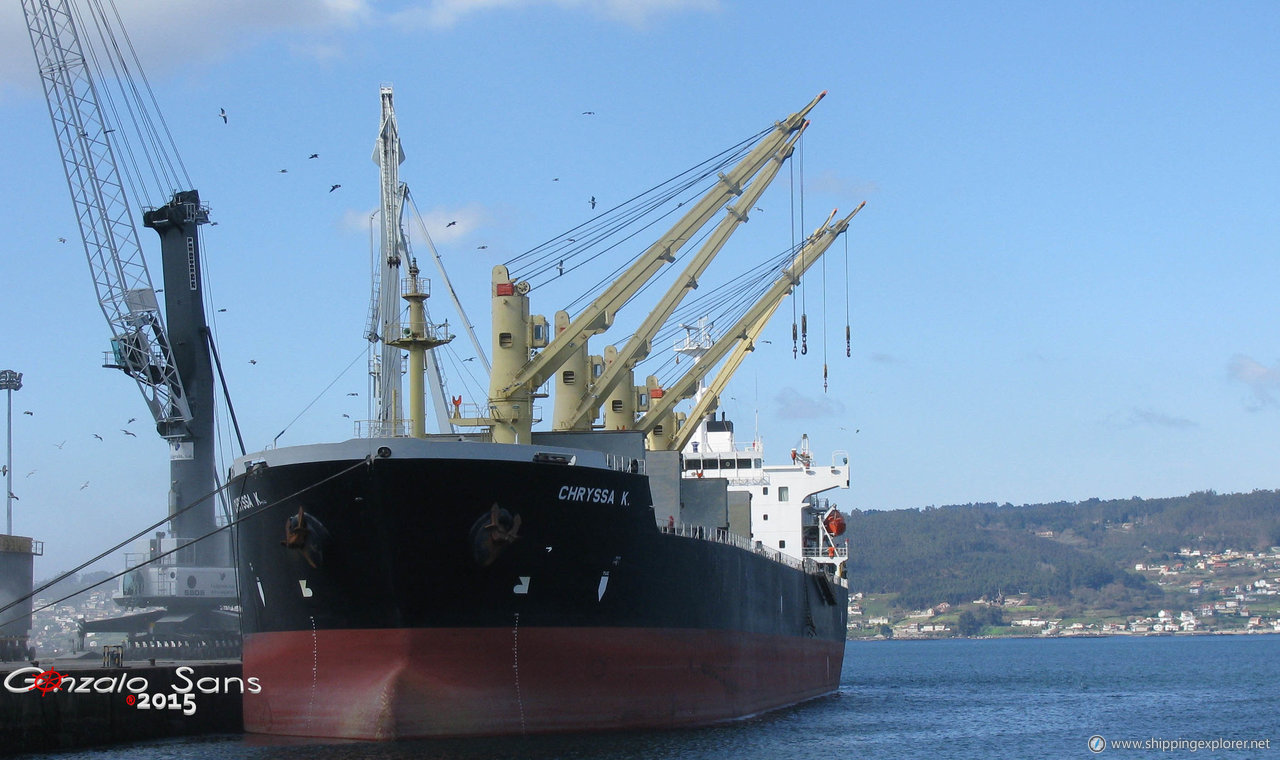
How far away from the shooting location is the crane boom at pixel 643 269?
30.0 metres

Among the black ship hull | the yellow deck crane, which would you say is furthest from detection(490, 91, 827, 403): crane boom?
the black ship hull

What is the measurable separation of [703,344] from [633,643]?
81.1 ft

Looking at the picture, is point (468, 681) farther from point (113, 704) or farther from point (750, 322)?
point (750, 322)

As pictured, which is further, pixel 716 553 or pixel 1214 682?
pixel 1214 682

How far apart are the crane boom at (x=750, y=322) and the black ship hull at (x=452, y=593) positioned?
11.5 m

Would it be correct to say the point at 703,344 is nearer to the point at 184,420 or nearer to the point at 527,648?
the point at 184,420

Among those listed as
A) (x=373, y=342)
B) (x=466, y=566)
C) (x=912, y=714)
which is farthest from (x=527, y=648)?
(x=373, y=342)

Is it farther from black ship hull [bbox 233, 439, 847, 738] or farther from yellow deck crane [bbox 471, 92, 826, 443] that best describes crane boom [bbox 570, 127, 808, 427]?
black ship hull [bbox 233, 439, 847, 738]

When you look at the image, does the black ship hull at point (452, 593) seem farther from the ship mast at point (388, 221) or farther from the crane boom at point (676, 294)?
the ship mast at point (388, 221)

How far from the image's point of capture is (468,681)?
22438 mm

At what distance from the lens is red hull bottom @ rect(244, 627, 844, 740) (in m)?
22.3

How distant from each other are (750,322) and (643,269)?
717 cm

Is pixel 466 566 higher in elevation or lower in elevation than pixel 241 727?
higher

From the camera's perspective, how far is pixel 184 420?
44.9 metres
